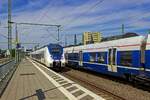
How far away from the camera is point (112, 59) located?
24484 millimetres

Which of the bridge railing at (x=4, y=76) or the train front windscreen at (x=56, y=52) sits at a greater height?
the train front windscreen at (x=56, y=52)

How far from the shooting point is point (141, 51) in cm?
1905

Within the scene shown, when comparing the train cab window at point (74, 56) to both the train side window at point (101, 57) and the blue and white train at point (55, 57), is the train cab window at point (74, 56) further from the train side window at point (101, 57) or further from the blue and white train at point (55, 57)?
the train side window at point (101, 57)

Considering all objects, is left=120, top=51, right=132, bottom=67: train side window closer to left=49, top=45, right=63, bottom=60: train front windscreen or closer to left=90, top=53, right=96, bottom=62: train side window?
left=90, top=53, right=96, bottom=62: train side window

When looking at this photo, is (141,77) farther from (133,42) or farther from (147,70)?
(133,42)

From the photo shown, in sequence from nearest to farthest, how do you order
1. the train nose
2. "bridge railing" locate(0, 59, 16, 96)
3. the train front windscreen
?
"bridge railing" locate(0, 59, 16, 96), the train nose, the train front windscreen

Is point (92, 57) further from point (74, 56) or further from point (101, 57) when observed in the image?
point (74, 56)

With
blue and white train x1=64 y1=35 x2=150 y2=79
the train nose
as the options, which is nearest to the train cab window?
the train nose

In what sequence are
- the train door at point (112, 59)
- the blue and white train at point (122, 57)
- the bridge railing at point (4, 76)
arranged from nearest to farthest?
the bridge railing at point (4, 76), the blue and white train at point (122, 57), the train door at point (112, 59)

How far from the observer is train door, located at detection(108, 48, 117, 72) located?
2379 cm

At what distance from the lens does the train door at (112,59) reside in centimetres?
2379

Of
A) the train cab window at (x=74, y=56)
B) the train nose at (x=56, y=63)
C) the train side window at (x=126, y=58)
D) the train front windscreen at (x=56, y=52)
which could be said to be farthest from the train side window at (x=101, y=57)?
the train cab window at (x=74, y=56)

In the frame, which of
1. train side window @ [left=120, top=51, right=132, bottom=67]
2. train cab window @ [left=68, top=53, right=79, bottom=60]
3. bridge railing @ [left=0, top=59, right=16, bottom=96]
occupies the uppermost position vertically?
train cab window @ [left=68, top=53, right=79, bottom=60]

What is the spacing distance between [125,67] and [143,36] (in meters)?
3.17
